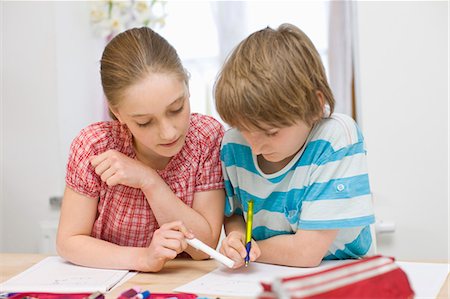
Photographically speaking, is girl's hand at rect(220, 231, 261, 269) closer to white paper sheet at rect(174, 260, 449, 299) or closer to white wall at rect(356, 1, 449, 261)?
white paper sheet at rect(174, 260, 449, 299)

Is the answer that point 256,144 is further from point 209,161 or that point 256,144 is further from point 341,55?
point 341,55

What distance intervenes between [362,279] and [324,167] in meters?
0.42

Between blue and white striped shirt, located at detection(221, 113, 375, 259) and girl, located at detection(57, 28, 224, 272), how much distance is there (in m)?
0.08

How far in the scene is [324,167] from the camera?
42.4 inches

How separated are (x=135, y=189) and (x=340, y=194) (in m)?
0.45

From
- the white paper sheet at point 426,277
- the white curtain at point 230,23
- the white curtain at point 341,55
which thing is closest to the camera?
the white paper sheet at point 426,277

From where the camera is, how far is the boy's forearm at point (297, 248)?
1.09 meters

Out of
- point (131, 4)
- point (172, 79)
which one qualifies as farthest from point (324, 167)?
point (131, 4)

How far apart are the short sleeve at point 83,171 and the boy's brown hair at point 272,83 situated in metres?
0.33

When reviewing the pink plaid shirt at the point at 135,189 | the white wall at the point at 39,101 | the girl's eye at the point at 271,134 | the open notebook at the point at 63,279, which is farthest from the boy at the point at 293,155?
the white wall at the point at 39,101

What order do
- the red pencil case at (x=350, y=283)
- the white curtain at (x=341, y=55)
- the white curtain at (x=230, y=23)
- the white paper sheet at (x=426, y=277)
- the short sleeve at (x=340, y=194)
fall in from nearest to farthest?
the red pencil case at (x=350, y=283) < the white paper sheet at (x=426, y=277) < the short sleeve at (x=340, y=194) < the white curtain at (x=341, y=55) < the white curtain at (x=230, y=23)

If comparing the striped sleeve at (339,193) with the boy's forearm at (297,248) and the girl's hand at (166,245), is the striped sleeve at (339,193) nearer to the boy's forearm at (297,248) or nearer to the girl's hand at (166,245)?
the boy's forearm at (297,248)

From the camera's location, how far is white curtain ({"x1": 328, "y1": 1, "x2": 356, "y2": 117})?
222cm

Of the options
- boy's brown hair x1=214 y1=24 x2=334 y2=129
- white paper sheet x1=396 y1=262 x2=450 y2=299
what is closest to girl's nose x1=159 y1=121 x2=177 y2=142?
boy's brown hair x1=214 y1=24 x2=334 y2=129
